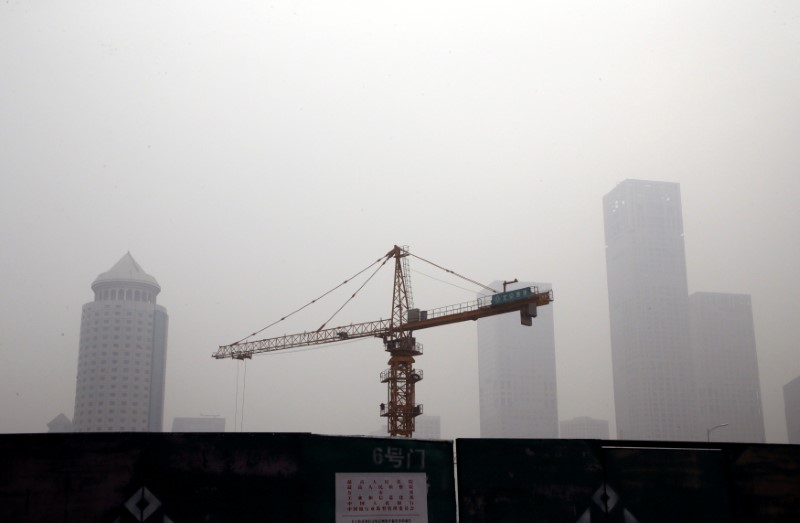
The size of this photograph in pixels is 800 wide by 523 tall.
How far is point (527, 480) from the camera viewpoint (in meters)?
9.85

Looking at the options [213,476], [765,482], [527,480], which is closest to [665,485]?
[765,482]

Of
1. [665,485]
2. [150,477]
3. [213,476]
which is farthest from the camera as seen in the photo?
[665,485]

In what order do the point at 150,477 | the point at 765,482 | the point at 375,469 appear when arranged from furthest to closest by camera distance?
the point at 765,482
the point at 375,469
the point at 150,477

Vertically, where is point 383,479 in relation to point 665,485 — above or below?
above

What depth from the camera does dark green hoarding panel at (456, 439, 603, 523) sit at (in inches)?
380

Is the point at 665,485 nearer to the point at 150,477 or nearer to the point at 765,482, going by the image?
the point at 765,482

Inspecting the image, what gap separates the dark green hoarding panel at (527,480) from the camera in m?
9.66

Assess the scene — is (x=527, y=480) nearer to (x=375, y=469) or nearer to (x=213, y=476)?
(x=375, y=469)

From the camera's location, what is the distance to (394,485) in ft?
30.9

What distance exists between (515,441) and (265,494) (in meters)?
3.22

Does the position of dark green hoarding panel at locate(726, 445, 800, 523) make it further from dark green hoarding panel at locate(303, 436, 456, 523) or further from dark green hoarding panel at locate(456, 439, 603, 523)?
dark green hoarding panel at locate(303, 436, 456, 523)

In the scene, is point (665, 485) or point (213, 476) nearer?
point (213, 476)

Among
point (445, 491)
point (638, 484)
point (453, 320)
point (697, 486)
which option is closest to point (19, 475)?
point (445, 491)

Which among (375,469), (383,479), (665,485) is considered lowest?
(665,485)
